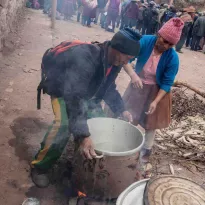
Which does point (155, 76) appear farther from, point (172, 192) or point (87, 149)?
point (172, 192)

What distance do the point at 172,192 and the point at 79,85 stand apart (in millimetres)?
1164

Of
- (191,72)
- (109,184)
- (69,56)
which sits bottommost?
(191,72)

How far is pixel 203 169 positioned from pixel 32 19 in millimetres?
10844

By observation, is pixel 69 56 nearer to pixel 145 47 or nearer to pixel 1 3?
pixel 145 47

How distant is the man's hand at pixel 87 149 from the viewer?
240 cm

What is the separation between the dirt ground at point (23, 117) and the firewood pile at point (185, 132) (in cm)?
29

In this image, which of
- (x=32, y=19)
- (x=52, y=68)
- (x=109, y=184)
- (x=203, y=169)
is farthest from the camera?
(x=32, y=19)

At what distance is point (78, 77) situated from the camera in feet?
8.20

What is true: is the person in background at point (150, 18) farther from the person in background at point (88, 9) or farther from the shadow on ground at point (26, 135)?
the shadow on ground at point (26, 135)

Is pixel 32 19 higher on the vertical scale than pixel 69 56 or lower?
lower

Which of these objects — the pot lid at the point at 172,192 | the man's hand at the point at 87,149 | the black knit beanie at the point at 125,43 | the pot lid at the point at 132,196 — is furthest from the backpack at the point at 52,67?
the pot lid at the point at 172,192

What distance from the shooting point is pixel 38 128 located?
14.7ft

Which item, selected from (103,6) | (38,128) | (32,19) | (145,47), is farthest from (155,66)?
(103,6)

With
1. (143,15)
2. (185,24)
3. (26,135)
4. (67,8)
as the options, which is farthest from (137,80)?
(67,8)
